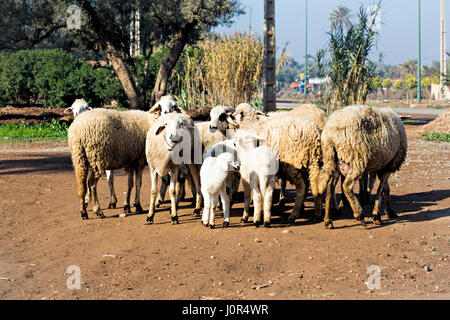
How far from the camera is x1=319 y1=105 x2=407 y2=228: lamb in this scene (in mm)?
7566

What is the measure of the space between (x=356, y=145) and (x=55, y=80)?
18.5 m

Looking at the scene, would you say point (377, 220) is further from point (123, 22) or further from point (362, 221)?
point (123, 22)

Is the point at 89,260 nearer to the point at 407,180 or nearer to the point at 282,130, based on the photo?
the point at 282,130

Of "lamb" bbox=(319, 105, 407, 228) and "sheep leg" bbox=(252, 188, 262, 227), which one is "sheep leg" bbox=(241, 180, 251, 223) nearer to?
"sheep leg" bbox=(252, 188, 262, 227)

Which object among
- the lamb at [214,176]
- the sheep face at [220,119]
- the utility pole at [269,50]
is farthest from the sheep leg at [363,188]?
the utility pole at [269,50]

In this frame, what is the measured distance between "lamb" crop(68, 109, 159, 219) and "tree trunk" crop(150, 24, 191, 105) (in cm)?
1292

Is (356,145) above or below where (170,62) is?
below

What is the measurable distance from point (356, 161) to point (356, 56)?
6872 millimetres

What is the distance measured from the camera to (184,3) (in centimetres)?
2009

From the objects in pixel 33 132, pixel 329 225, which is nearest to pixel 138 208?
pixel 329 225

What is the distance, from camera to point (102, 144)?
27.9 feet

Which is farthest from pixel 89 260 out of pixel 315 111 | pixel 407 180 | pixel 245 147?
pixel 407 180

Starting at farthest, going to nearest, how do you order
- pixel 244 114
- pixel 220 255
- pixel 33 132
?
pixel 33 132 → pixel 244 114 → pixel 220 255

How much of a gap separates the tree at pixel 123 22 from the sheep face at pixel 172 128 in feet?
40.4
